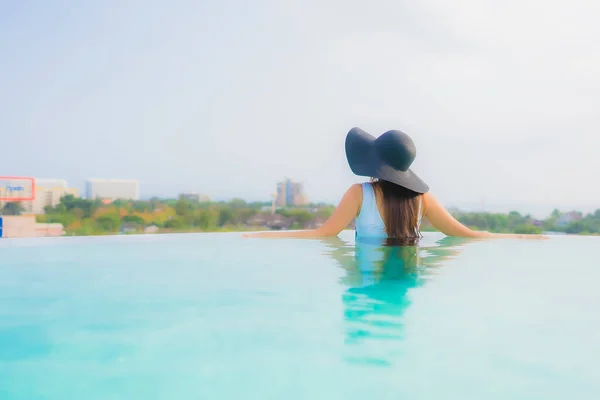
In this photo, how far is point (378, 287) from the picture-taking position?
2592mm

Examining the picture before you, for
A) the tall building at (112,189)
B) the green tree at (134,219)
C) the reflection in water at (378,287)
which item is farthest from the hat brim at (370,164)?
the tall building at (112,189)

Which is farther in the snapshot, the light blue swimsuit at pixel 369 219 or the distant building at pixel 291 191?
the distant building at pixel 291 191

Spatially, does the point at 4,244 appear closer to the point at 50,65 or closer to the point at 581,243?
the point at 581,243

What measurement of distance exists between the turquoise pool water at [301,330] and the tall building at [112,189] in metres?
13.9

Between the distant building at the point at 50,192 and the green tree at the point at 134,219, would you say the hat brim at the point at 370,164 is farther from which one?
the distant building at the point at 50,192

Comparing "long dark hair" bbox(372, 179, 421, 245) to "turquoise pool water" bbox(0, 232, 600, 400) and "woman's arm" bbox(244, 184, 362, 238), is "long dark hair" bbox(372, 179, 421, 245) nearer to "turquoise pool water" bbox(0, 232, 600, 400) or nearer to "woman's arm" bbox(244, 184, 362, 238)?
"woman's arm" bbox(244, 184, 362, 238)

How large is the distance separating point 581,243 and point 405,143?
8.56 feet

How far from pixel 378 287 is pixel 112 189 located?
17.1 metres

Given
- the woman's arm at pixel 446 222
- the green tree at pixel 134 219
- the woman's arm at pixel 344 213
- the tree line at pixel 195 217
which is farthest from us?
the green tree at pixel 134 219

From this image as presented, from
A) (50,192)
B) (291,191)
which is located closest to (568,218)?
(291,191)

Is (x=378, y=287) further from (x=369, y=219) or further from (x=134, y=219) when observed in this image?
(x=134, y=219)

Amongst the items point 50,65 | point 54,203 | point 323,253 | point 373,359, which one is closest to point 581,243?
point 323,253

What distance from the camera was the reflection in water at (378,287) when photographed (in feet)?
5.54

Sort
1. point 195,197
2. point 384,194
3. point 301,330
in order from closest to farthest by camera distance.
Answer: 1. point 301,330
2. point 384,194
3. point 195,197
